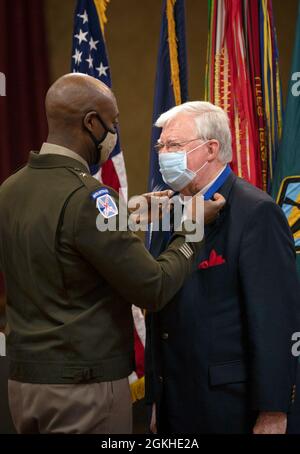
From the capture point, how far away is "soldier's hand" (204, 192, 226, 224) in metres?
1.81

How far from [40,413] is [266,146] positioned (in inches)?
68.5

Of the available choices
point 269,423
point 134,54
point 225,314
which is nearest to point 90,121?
point 225,314

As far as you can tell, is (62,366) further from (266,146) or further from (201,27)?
(201,27)

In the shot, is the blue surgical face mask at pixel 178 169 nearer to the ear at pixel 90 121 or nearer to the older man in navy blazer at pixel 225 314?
the older man in navy blazer at pixel 225 314

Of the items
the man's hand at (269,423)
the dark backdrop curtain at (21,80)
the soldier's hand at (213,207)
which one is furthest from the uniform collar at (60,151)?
the dark backdrop curtain at (21,80)

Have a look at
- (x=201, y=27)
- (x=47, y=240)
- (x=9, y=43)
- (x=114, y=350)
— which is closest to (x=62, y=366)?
(x=114, y=350)

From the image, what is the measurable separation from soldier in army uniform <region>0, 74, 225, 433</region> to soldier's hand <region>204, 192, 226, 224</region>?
0.13 metres

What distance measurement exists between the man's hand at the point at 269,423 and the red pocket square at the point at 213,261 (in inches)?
17.5

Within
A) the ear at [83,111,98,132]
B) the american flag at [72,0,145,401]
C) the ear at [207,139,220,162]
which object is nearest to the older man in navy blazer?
the ear at [207,139,220,162]

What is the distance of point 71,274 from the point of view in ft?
5.32

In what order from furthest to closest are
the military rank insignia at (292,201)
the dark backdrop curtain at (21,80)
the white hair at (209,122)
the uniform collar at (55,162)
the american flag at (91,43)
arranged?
the dark backdrop curtain at (21,80), the american flag at (91,43), the military rank insignia at (292,201), the white hair at (209,122), the uniform collar at (55,162)

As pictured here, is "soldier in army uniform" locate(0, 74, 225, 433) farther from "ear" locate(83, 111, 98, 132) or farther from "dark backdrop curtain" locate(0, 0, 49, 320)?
"dark backdrop curtain" locate(0, 0, 49, 320)

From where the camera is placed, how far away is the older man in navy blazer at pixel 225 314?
5.92ft

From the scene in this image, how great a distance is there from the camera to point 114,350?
168cm
